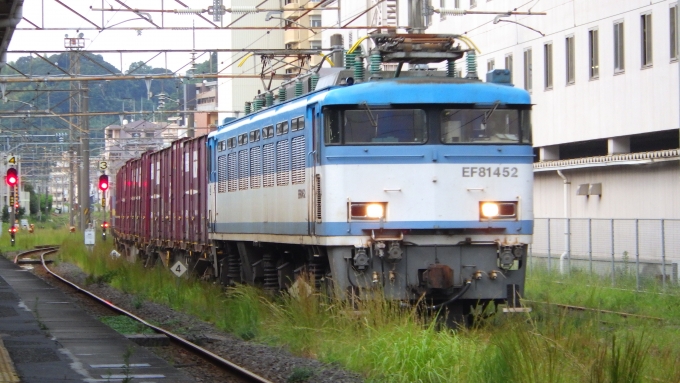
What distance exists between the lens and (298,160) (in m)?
14.7

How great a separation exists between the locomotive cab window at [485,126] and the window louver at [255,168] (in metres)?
4.08

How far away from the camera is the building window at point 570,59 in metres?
31.1

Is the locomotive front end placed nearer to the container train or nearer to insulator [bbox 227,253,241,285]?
the container train

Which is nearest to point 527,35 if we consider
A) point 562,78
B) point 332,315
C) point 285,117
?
point 562,78

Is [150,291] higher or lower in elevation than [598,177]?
lower

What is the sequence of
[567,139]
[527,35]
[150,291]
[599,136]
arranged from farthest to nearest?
[527,35], [567,139], [599,136], [150,291]

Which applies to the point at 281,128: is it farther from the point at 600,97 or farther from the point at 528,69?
the point at 528,69

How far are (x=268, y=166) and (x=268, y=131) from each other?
523 mm

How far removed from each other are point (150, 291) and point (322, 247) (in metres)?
10.8

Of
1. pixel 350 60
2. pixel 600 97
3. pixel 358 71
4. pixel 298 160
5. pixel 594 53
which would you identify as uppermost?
pixel 594 53

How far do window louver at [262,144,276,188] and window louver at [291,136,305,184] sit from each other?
1.15 metres

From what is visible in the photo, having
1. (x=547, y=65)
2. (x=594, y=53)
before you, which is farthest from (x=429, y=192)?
(x=547, y=65)

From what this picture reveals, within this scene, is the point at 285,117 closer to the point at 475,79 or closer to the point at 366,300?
the point at 475,79

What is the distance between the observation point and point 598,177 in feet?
96.7
